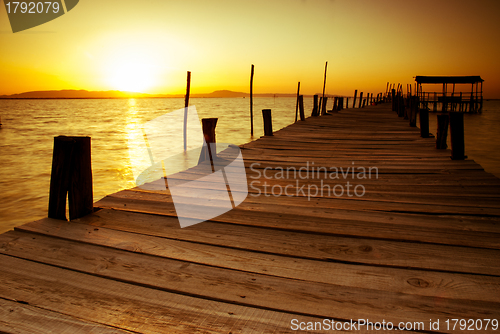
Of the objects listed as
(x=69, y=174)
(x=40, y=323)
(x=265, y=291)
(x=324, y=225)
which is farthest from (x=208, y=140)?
(x=40, y=323)

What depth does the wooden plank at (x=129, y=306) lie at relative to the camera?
1.41 m

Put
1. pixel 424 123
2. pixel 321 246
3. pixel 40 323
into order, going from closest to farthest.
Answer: pixel 40 323 < pixel 321 246 < pixel 424 123

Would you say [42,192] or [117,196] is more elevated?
[117,196]

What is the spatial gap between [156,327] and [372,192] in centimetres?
267

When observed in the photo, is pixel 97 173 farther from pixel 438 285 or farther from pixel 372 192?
pixel 438 285

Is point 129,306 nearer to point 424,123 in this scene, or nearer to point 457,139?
point 457,139

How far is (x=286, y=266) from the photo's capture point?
1896mm

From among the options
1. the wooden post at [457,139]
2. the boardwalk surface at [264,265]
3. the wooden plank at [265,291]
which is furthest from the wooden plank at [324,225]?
the wooden post at [457,139]

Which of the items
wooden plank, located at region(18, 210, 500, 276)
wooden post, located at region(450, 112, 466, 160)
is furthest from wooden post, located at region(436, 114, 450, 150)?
wooden plank, located at region(18, 210, 500, 276)

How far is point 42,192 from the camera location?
8.12m

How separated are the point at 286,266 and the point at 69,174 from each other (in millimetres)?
1876

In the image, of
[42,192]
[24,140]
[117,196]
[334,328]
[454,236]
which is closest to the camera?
[334,328]

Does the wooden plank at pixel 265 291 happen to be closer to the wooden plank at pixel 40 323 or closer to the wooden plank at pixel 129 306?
the wooden plank at pixel 129 306

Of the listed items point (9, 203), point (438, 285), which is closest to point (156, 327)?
point (438, 285)
